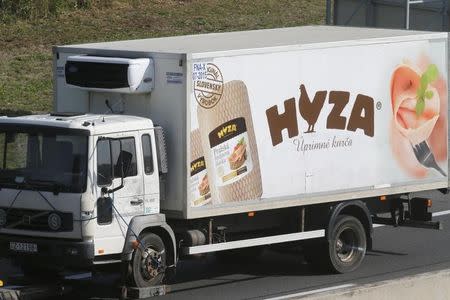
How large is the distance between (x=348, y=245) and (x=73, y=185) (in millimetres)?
4643

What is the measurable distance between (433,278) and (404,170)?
6131mm

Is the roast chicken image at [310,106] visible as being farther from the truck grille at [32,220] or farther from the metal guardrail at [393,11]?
the metal guardrail at [393,11]

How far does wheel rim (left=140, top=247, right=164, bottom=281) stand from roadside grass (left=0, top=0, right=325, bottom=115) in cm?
1124

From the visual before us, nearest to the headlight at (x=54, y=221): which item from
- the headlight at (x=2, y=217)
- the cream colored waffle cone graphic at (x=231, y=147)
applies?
the headlight at (x=2, y=217)

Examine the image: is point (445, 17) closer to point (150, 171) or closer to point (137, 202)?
point (150, 171)

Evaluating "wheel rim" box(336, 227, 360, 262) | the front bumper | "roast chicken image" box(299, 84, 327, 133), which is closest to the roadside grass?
"wheel rim" box(336, 227, 360, 262)

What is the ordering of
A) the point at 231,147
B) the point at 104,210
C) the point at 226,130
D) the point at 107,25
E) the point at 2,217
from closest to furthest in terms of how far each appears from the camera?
the point at 104,210
the point at 2,217
the point at 226,130
the point at 231,147
the point at 107,25

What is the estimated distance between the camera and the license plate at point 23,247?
14.6 meters

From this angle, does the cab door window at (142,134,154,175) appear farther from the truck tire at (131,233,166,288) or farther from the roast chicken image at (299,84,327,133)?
the roast chicken image at (299,84,327,133)

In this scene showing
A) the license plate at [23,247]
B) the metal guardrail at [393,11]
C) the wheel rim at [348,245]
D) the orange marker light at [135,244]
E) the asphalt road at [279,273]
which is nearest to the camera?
the license plate at [23,247]

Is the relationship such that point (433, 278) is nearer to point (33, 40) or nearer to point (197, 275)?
point (197, 275)

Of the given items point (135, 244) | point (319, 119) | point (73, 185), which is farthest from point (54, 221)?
point (319, 119)

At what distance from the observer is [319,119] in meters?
16.7

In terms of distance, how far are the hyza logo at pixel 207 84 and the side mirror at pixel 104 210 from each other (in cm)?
168
